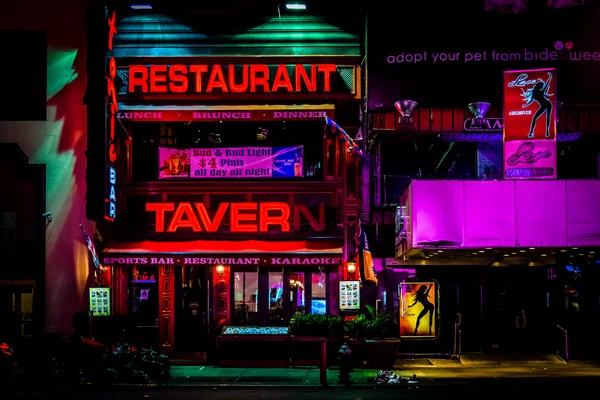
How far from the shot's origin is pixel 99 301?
20.5 metres

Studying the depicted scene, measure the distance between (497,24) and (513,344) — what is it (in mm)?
11102

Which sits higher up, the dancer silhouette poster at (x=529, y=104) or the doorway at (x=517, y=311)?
the dancer silhouette poster at (x=529, y=104)

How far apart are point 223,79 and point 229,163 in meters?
2.79

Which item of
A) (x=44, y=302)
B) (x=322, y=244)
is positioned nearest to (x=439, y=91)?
(x=322, y=244)

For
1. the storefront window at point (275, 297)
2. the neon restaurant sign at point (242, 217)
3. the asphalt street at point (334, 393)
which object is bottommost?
the asphalt street at point (334, 393)

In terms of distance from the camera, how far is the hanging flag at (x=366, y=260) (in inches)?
862

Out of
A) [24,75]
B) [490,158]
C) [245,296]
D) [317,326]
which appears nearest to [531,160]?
[490,158]

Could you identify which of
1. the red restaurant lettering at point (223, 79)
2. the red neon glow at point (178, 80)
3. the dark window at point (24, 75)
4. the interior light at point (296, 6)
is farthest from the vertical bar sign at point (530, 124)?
the dark window at point (24, 75)

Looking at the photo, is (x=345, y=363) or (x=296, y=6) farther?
(x=296, y=6)

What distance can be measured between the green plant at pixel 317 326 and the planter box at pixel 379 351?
1.12 m

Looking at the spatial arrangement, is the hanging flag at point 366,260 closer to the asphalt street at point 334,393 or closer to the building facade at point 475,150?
the building facade at point 475,150

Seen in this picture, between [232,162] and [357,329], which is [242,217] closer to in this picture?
[232,162]

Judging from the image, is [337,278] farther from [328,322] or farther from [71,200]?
[71,200]

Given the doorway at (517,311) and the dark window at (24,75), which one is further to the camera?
the doorway at (517,311)
